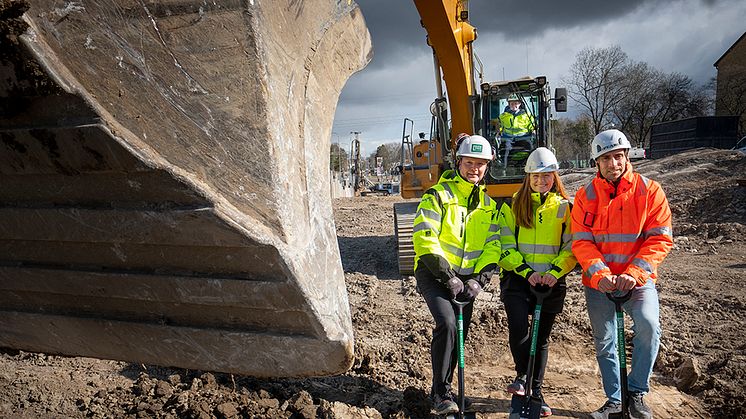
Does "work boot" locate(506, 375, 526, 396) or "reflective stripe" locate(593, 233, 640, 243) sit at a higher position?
"reflective stripe" locate(593, 233, 640, 243)

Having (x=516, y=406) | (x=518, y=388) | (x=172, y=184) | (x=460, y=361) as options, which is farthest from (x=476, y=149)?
(x=172, y=184)

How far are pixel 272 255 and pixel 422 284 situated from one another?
200cm

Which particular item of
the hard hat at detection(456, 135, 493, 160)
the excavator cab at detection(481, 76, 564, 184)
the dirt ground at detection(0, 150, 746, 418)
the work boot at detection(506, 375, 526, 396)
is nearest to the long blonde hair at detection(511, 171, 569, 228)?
the hard hat at detection(456, 135, 493, 160)

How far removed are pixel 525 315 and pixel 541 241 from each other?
0.51 metres

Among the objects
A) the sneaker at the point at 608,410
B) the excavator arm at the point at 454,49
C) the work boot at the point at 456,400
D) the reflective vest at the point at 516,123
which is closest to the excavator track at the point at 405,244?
the excavator arm at the point at 454,49

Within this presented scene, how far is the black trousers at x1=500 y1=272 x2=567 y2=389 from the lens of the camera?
3.66 meters

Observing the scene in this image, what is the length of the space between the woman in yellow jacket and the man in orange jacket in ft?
0.51

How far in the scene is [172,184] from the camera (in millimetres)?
1673

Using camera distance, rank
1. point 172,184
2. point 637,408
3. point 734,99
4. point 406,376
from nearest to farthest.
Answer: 1. point 172,184
2. point 637,408
3. point 406,376
4. point 734,99

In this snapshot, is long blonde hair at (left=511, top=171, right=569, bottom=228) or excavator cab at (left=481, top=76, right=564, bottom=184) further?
excavator cab at (left=481, top=76, right=564, bottom=184)

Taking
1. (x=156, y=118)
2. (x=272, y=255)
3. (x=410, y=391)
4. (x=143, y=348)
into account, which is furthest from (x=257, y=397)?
(x=156, y=118)

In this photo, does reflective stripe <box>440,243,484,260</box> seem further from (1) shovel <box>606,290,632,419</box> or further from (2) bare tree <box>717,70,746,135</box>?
(2) bare tree <box>717,70,746,135</box>

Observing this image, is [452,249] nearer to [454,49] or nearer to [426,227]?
[426,227]

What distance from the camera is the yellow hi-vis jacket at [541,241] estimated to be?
3.62 m
